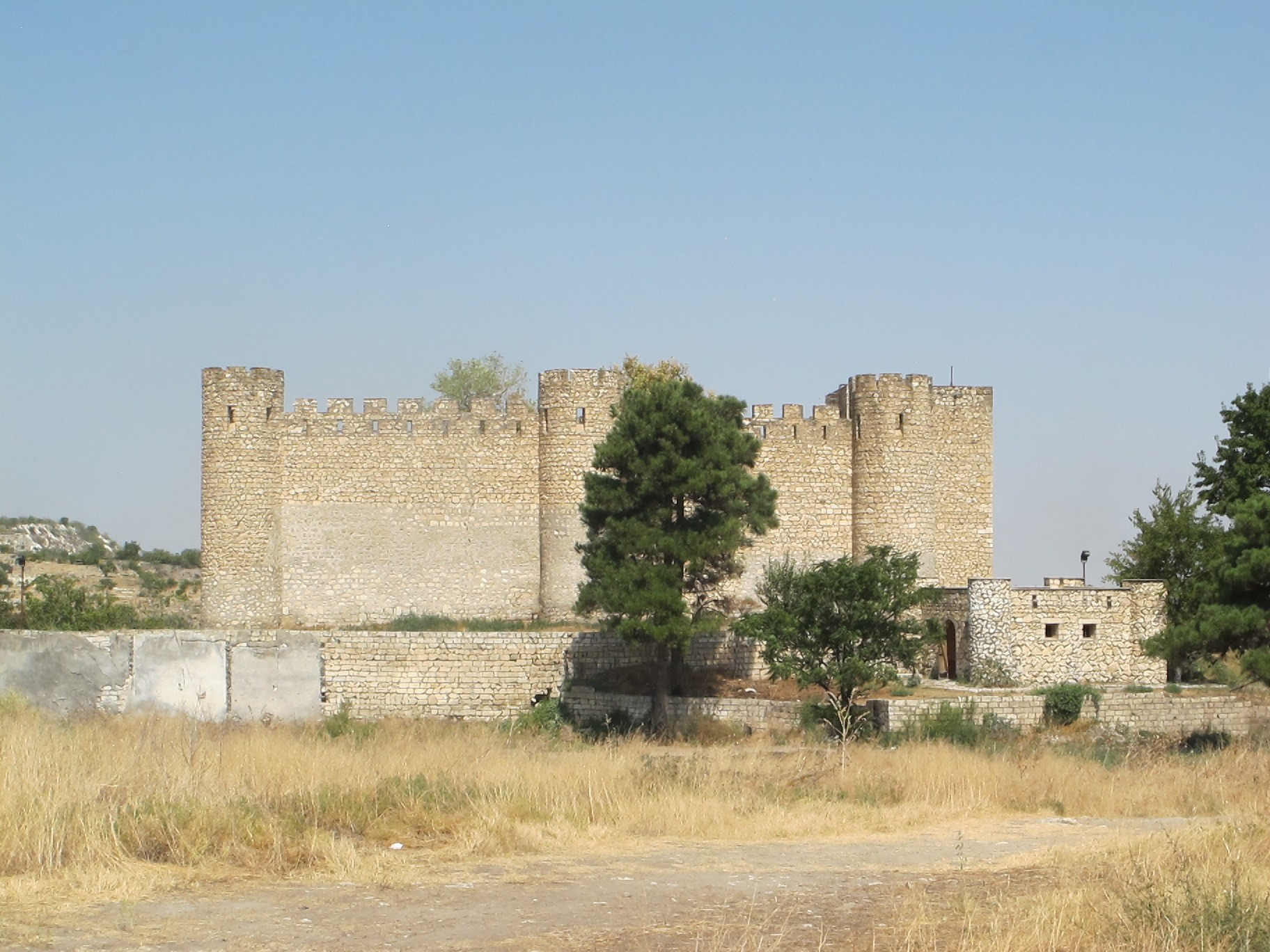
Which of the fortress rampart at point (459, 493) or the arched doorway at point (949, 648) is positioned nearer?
the arched doorway at point (949, 648)

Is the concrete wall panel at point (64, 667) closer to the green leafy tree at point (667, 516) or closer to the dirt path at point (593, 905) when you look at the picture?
the green leafy tree at point (667, 516)

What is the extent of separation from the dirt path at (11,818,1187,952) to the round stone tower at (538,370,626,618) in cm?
1773

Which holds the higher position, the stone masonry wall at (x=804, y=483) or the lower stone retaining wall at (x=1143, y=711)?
the stone masonry wall at (x=804, y=483)

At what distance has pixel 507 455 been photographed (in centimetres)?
2947

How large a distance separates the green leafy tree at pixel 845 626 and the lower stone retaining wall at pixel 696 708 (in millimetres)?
776

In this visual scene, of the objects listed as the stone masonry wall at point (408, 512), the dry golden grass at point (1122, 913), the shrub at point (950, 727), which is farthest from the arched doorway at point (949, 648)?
the dry golden grass at point (1122, 913)

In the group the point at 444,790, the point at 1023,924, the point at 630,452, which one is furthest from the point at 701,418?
the point at 1023,924

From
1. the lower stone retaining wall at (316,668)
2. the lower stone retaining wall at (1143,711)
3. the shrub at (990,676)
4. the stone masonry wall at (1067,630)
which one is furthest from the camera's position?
the stone masonry wall at (1067,630)

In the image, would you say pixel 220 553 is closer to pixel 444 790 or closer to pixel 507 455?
pixel 507 455

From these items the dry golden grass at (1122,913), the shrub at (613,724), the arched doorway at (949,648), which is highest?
the arched doorway at (949,648)

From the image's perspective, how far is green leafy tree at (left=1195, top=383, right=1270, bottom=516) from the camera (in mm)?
28453

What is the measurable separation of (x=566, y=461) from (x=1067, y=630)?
962 centimetres

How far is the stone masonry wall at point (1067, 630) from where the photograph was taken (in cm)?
2527

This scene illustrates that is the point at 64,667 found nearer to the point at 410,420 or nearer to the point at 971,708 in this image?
the point at 410,420
